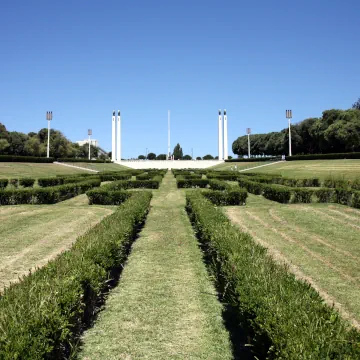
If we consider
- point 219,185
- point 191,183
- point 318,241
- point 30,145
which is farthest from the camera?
point 30,145

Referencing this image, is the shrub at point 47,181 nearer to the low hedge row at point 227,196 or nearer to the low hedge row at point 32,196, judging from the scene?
the low hedge row at point 32,196

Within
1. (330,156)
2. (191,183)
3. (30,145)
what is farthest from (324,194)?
(30,145)

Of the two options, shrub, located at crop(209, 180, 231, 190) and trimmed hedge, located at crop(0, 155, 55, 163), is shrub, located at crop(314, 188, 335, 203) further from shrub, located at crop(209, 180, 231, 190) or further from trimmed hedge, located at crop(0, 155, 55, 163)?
trimmed hedge, located at crop(0, 155, 55, 163)

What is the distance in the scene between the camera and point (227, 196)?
1655 cm

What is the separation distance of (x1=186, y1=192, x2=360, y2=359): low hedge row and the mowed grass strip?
0.58 m

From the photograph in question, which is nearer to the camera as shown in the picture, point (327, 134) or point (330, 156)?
point (330, 156)

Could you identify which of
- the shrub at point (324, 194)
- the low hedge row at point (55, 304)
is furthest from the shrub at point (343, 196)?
the low hedge row at point (55, 304)

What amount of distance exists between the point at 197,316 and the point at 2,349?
9.74 ft

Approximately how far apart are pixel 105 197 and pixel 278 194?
8.79 metres

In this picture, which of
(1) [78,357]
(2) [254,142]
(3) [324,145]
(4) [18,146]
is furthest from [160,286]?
(2) [254,142]

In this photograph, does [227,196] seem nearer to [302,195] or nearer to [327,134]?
[302,195]

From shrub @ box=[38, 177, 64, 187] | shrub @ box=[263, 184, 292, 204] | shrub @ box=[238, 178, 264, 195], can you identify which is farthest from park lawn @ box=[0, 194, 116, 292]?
shrub @ box=[238, 178, 264, 195]

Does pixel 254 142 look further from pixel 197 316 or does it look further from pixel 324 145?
pixel 197 316

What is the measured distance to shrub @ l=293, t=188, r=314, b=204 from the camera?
1736 centimetres
